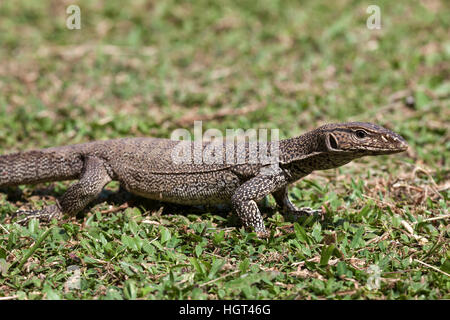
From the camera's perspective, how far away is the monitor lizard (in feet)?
18.5

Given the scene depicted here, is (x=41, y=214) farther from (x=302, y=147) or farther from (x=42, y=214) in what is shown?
(x=302, y=147)

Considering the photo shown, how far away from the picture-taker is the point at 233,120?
9.12 m

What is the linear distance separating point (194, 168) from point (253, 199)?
83cm

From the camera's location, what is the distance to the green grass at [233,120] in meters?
5.12

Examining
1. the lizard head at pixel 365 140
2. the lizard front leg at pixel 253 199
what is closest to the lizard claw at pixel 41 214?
the lizard front leg at pixel 253 199

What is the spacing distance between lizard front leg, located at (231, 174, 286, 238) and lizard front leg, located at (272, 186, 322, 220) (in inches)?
16.9

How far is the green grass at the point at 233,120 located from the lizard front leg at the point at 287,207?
156 millimetres
